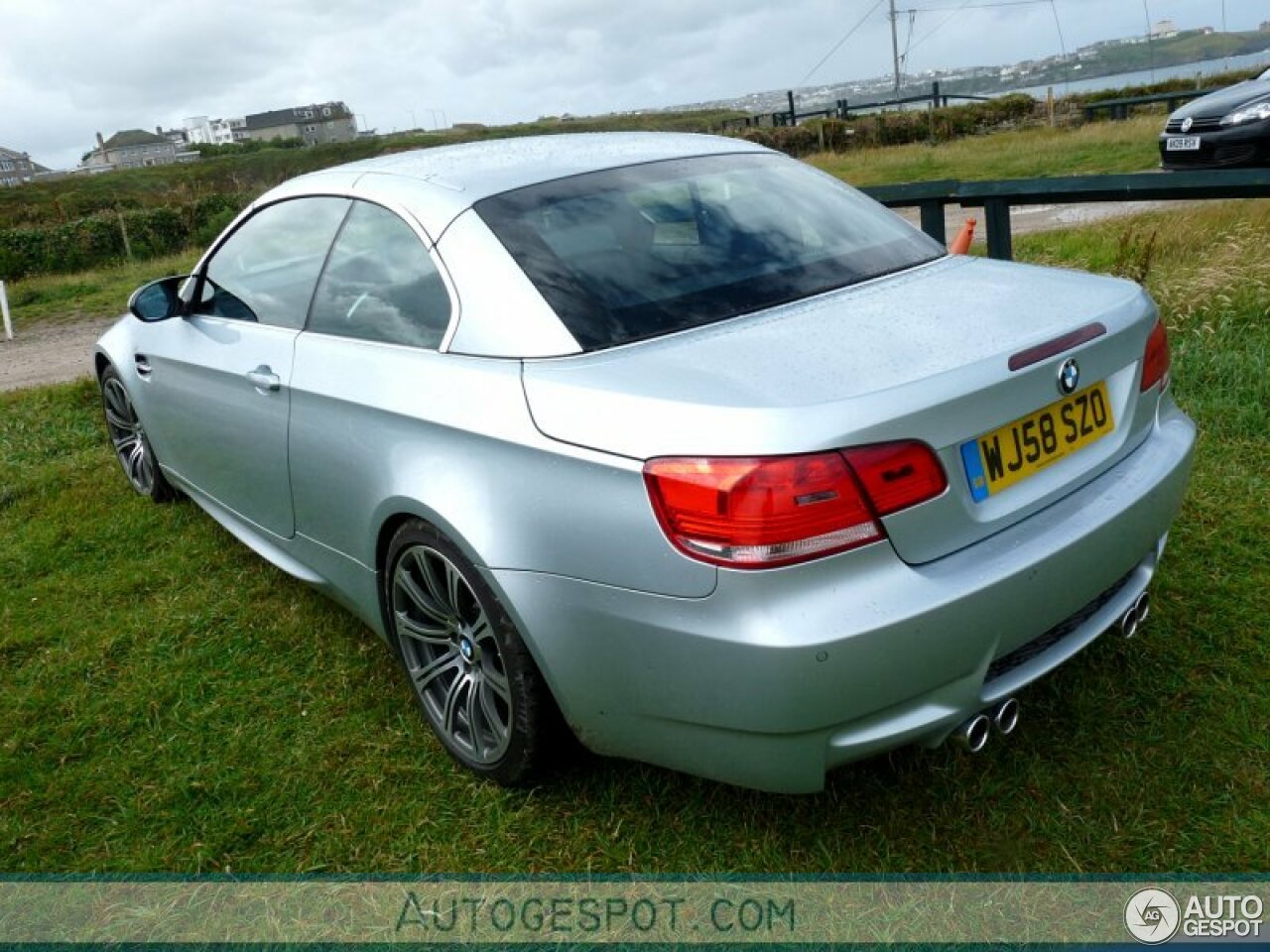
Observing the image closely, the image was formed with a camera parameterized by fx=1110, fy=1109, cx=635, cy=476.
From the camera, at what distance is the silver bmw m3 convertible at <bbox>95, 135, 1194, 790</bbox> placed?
2.01 meters

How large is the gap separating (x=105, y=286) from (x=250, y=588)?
16540mm

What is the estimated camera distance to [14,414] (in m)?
7.45

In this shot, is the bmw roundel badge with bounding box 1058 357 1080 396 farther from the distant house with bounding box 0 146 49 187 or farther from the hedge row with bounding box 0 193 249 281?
the distant house with bounding box 0 146 49 187

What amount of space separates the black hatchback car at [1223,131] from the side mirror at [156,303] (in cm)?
1047

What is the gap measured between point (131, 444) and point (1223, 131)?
10.6 meters

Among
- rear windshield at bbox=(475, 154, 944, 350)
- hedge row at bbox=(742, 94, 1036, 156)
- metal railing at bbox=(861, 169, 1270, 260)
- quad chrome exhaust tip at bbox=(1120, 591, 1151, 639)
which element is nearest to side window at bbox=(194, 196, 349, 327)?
rear windshield at bbox=(475, 154, 944, 350)

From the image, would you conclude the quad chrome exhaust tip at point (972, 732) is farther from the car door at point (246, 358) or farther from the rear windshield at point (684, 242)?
the car door at point (246, 358)

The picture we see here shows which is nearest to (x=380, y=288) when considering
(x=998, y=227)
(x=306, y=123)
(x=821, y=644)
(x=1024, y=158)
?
(x=821, y=644)

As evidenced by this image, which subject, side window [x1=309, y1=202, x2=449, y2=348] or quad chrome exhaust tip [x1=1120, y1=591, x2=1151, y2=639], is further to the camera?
side window [x1=309, y1=202, x2=449, y2=348]

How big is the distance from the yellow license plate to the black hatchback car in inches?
402

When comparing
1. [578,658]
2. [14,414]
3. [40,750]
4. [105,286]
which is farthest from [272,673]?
[105,286]

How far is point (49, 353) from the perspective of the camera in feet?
39.3

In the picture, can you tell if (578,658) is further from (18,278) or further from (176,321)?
(18,278)

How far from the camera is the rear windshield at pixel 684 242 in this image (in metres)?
2.54
